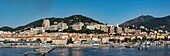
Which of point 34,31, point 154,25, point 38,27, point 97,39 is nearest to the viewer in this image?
point 97,39

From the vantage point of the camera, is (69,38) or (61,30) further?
(61,30)

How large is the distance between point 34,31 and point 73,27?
14409 millimetres

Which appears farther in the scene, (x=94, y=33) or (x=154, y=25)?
(x=154, y=25)

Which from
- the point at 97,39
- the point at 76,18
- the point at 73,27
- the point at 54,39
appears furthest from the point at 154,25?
the point at 54,39

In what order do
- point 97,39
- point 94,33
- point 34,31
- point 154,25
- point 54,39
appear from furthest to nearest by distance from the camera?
point 154,25 → point 34,31 → point 94,33 → point 97,39 → point 54,39

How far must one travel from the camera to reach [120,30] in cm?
13912

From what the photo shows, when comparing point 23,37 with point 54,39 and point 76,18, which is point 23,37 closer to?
point 54,39

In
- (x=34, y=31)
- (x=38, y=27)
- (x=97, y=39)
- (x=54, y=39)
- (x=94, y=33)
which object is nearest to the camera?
(x=54, y=39)

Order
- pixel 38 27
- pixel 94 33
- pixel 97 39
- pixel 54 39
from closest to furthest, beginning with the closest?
pixel 54 39 → pixel 97 39 → pixel 94 33 → pixel 38 27

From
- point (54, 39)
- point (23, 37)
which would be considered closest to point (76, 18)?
point (23, 37)

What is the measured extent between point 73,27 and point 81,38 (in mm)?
21172

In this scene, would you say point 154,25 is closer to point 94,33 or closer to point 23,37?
point 94,33

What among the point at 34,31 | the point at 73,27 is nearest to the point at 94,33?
the point at 73,27

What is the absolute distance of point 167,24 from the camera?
607ft
